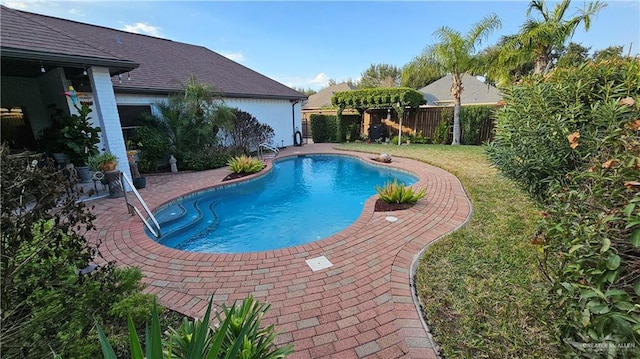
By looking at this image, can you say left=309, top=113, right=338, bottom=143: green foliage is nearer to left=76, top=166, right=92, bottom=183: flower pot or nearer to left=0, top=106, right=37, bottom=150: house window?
left=76, top=166, right=92, bottom=183: flower pot

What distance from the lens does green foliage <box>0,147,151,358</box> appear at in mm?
1710

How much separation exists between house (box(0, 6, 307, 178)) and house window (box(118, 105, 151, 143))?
32 mm

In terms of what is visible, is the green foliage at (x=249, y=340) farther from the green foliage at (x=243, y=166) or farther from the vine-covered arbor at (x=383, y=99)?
the vine-covered arbor at (x=383, y=99)

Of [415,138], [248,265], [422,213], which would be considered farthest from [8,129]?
[415,138]

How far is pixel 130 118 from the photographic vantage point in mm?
9875

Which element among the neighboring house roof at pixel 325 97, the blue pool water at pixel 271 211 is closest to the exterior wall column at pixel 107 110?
the blue pool water at pixel 271 211

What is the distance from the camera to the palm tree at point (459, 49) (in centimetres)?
1323

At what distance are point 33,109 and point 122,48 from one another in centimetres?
512

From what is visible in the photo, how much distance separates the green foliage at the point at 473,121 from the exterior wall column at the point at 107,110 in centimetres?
1596

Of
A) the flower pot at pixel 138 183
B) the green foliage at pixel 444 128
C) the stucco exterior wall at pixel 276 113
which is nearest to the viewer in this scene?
the flower pot at pixel 138 183

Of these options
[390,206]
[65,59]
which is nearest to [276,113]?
[65,59]

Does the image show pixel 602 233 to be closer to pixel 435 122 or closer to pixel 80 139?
pixel 80 139

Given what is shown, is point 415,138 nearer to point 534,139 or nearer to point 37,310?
point 534,139

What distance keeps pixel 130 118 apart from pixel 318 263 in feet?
33.1
